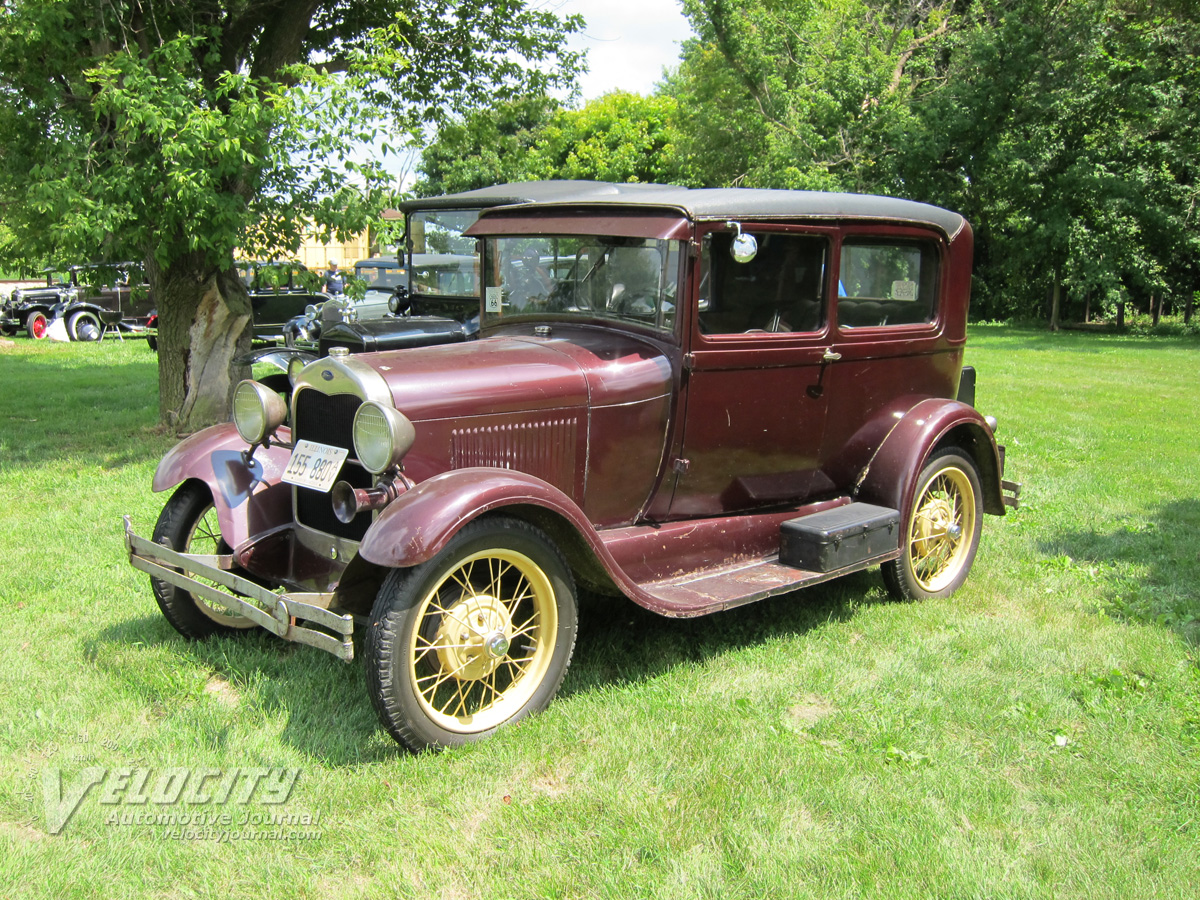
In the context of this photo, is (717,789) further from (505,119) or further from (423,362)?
(505,119)

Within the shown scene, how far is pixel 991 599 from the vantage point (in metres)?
4.89

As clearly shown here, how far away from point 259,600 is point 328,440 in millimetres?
682

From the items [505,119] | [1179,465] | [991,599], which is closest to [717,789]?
[991,599]

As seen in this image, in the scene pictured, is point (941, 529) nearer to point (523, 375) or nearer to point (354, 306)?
point (523, 375)

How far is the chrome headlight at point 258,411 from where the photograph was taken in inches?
155

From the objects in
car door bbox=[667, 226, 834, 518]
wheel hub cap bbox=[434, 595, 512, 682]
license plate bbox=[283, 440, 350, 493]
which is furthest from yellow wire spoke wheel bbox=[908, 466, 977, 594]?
license plate bbox=[283, 440, 350, 493]

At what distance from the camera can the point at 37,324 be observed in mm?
18219

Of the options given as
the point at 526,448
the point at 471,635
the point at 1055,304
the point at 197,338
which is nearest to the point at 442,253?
the point at 197,338

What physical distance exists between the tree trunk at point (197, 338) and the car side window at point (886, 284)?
6.09 meters

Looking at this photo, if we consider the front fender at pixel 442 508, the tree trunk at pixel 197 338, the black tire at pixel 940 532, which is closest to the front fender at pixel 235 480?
the front fender at pixel 442 508

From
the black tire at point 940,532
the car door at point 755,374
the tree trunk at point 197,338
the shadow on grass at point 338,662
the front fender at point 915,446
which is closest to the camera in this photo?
the shadow on grass at point 338,662

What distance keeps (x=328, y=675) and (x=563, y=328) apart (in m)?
1.79

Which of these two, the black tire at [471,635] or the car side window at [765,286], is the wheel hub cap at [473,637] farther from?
the car side window at [765,286]

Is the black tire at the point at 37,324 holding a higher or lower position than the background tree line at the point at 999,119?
lower
